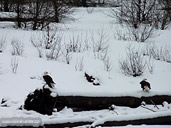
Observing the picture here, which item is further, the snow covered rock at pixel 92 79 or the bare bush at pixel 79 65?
the bare bush at pixel 79 65

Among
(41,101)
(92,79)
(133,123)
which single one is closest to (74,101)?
(41,101)

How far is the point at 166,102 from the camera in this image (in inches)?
134

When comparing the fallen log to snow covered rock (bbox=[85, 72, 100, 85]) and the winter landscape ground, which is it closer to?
the winter landscape ground

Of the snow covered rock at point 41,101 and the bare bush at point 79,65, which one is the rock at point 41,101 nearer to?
the snow covered rock at point 41,101

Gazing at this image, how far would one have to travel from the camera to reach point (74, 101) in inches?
126

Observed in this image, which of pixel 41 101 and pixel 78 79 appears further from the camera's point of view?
pixel 78 79

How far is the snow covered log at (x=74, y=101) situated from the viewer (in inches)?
119

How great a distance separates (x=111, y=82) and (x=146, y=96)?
1995mm

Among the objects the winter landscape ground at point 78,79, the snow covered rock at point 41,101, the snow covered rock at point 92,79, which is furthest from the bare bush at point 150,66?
the snow covered rock at point 41,101

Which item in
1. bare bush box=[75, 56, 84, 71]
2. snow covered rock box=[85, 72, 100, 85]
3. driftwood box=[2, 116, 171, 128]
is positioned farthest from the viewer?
bare bush box=[75, 56, 84, 71]

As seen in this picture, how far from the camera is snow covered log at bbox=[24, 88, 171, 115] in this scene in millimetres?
3021

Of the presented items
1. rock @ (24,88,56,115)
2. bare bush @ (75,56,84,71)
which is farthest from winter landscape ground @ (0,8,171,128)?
rock @ (24,88,56,115)

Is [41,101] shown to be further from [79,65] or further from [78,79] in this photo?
[79,65]

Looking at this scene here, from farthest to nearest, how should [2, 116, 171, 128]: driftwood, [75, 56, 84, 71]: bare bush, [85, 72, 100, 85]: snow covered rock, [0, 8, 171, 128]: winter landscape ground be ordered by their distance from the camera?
[75, 56, 84, 71]: bare bush → [85, 72, 100, 85]: snow covered rock → [0, 8, 171, 128]: winter landscape ground → [2, 116, 171, 128]: driftwood
